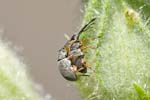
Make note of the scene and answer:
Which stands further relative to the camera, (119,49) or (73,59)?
(73,59)


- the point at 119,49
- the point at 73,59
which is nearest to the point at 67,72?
the point at 73,59

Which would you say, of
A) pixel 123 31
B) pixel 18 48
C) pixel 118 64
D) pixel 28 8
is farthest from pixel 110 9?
pixel 28 8

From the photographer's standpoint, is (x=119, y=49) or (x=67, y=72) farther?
(x=67, y=72)

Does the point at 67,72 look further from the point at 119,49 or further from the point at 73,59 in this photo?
the point at 119,49

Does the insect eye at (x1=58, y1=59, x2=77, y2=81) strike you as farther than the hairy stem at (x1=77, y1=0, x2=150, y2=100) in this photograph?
Yes

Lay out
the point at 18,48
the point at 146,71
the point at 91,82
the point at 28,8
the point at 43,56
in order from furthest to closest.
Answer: the point at 28,8 → the point at 43,56 → the point at 18,48 → the point at 91,82 → the point at 146,71

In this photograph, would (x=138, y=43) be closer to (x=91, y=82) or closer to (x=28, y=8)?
(x=91, y=82)

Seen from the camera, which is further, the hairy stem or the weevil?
the weevil

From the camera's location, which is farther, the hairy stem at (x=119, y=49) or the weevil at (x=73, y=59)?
the weevil at (x=73, y=59)
